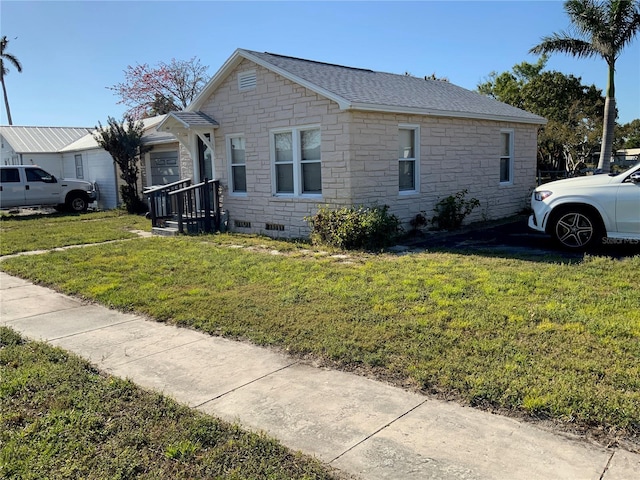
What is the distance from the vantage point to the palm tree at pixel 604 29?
58.5 feet

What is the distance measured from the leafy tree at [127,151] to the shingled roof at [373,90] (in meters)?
6.51

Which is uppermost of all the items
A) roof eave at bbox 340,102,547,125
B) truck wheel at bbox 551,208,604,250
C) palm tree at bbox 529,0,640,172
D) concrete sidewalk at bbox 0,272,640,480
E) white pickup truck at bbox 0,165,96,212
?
palm tree at bbox 529,0,640,172

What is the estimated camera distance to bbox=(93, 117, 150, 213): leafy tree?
1944 centimetres

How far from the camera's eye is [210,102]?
45.0 feet

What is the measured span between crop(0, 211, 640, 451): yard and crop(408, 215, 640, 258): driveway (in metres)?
0.68

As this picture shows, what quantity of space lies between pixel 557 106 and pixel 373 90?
1078 inches

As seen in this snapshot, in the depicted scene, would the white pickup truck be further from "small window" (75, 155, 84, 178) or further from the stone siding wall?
the stone siding wall

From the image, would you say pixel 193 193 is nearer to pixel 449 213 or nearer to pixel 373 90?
pixel 373 90

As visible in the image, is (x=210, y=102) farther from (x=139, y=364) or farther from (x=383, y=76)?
(x=139, y=364)

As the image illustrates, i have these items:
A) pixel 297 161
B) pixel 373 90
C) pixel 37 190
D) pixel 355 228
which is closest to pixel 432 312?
pixel 355 228

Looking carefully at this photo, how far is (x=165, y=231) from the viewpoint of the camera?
13312mm

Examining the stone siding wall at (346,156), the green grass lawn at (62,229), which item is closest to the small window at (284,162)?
the stone siding wall at (346,156)

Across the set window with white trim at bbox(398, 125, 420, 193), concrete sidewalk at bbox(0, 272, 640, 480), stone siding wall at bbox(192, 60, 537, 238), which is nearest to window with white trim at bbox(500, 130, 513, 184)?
stone siding wall at bbox(192, 60, 537, 238)

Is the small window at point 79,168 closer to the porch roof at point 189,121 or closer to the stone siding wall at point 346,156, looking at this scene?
the porch roof at point 189,121
